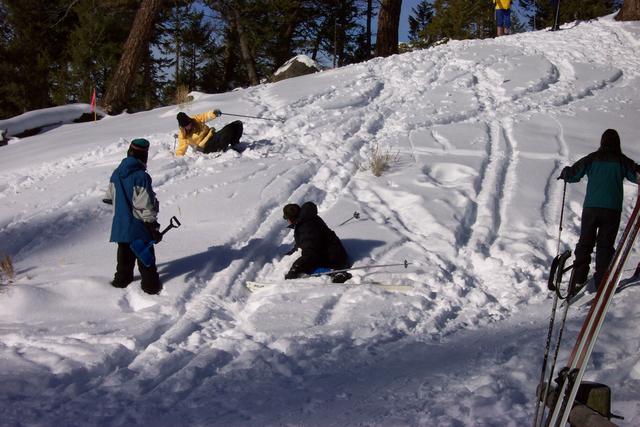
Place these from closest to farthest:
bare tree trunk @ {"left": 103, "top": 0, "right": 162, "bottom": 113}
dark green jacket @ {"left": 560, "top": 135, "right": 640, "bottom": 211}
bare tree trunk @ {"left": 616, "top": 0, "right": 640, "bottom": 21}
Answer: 1. dark green jacket @ {"left": 560, "top": 135, "right": 640, "bottom": 211}
2. bare tree trunk @ {"left": 103, "top": 0, "right": 162, "bottom": 113}
3. bare tree trunk @ {"left": 616, "top": 0, "right": 640, "bottom": 21}

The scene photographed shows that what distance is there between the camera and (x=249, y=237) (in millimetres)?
7066

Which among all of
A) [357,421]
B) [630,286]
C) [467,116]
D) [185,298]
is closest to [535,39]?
[467,116]

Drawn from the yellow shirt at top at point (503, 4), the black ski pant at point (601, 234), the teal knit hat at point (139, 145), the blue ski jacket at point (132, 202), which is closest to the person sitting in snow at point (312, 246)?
the blue ski jacket at point (132, 202)

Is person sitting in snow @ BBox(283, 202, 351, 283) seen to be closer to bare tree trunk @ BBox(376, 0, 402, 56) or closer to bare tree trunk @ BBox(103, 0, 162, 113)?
bare tree trunk @ BBox(103, 0, 162, 113)

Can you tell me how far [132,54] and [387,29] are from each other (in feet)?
26.3

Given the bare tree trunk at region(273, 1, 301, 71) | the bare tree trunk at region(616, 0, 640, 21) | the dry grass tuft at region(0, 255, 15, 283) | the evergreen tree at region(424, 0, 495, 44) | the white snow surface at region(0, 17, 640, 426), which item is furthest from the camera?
the evergreen tree at region(424, 0, 495, 44)

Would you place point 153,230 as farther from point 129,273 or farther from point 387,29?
point 387,29

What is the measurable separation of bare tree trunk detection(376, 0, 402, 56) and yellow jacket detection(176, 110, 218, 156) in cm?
1001

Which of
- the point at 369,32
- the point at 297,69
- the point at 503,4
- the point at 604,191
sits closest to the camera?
the point at 604,191

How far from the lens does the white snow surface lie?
3771mm

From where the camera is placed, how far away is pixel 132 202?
5.56 m

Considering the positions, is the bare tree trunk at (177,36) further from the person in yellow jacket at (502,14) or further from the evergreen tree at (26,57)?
the person in yellow jacket at (502,14)

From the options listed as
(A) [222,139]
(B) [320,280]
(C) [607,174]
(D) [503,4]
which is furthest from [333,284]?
(D) [503,4]

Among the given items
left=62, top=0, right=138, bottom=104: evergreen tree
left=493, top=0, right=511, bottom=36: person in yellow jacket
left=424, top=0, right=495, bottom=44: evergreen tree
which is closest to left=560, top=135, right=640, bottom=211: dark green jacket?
left=493, top=0, right=511, bottom=36: person in yellow jacket
